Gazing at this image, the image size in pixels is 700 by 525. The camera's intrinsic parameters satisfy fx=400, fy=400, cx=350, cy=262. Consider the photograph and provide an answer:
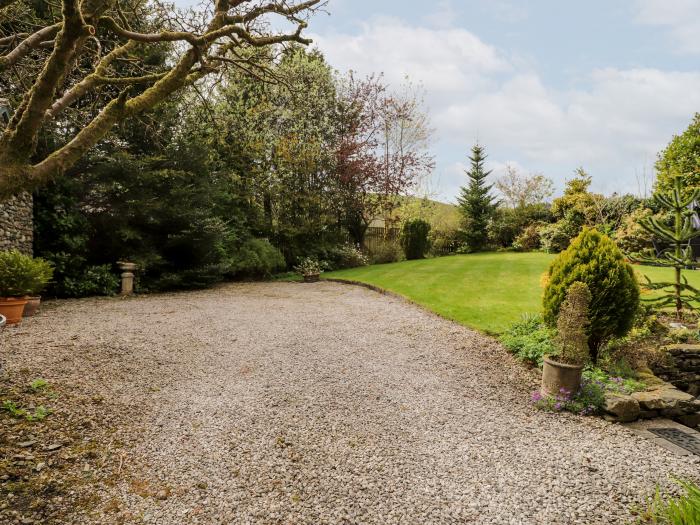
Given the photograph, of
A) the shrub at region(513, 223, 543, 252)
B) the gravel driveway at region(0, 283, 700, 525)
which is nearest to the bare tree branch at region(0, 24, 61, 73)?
the gravel driveway at region(0, 283, 700, 525)

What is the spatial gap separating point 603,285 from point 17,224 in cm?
1070

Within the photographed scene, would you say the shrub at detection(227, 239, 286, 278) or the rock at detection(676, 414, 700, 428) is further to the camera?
the shrub at detection(227, 239, 286, 278)

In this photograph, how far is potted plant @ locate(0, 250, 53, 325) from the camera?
254 inches

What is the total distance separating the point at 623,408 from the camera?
3783 mm

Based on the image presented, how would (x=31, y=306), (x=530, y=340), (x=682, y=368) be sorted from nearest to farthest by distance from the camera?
1. (x=682, y=368)
2. (x=530, y=340)
3. (x=31, y=306)

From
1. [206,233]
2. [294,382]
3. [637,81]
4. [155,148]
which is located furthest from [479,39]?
[155,148]

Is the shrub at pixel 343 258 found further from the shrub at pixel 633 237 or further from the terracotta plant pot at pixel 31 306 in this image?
the terracotta plant pot at pixel 31 306

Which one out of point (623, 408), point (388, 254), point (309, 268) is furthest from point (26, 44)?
point (388, 254)

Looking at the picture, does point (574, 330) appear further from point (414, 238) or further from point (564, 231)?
point (564, 231)

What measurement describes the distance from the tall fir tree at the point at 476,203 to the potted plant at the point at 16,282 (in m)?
16.8

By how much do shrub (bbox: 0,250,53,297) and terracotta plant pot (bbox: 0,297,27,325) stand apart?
8.7 inches

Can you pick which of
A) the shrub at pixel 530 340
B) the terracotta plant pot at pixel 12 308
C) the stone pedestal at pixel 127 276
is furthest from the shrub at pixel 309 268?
the shrub at pixel 530 340

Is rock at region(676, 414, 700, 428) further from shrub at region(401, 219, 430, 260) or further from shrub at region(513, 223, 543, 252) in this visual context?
shrub at region(513, 223, 543, 252)

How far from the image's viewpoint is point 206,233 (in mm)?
10805
